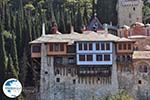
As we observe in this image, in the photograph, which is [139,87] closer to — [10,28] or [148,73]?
[148,73]

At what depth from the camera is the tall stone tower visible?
62688mm

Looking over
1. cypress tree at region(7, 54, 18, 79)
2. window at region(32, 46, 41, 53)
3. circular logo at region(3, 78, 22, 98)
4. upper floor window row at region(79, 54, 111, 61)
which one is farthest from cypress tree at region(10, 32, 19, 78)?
circular logo at region(3, 78, 22, 98)

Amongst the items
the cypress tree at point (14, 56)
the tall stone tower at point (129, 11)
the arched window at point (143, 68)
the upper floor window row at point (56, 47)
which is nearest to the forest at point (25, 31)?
the cypress tree at point (14, 56)

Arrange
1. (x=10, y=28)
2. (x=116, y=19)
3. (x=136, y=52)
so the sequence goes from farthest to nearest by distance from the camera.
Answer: (x=116, y=19), (x=10, y=28), (x=136, y=52)

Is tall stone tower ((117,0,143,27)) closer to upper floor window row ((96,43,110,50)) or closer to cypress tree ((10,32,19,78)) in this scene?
upper floor window row ((96,43,110,50))

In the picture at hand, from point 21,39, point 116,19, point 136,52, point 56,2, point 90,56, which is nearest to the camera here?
point 90,56

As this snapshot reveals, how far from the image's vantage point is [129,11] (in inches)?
2468

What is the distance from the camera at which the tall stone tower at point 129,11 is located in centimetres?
6269

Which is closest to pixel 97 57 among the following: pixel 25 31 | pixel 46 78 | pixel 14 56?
pixel 46 78

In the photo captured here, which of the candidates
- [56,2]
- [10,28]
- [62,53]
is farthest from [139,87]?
[56,2]

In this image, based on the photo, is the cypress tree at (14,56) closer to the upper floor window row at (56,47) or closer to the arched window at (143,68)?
the upper floor window row at (56,47)

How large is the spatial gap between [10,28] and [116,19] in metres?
18.0

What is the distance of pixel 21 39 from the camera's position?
1924 inches

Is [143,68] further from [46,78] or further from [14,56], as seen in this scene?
[14,56]
